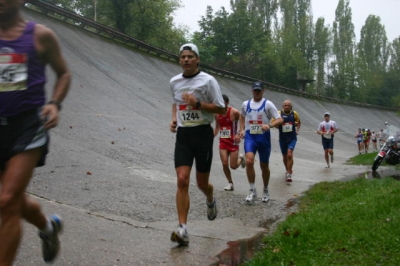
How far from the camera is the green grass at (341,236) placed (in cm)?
478

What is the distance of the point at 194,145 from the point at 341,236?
5.96ft

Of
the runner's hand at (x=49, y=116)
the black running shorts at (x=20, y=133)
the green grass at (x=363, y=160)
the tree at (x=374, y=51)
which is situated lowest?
the green grass at (x=363, y=160)

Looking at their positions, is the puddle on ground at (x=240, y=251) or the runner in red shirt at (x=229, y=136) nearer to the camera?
the puddle on ground at (x=240, y=251)

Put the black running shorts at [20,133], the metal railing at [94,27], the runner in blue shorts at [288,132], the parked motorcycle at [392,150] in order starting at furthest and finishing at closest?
the metal railing at [94,27]
the parked motorcycle at [392,150]
the runner in blue shorts at [288,132]
the black running shorts at [20,133]

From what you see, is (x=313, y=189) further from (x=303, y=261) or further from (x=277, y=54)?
(x=277, y=54)

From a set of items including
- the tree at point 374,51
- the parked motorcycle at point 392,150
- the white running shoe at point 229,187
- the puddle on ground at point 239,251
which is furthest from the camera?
the tree at point 374,51

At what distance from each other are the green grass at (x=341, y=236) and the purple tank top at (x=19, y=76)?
2.43 metres

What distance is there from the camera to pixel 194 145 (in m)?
5.84

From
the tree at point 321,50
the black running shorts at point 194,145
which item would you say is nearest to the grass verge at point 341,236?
the black running shorts at point 194,145

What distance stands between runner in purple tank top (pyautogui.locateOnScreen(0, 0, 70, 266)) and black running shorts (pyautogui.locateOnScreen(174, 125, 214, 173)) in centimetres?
222

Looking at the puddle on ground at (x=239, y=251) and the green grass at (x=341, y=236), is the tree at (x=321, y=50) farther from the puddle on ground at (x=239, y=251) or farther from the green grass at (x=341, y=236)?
the puddle on ground at (x=239, y=251)

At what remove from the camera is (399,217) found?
6023mm

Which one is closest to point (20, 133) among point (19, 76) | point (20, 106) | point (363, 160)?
point (20, 106)

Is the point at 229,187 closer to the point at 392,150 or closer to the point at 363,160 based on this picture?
the point at 392,150
